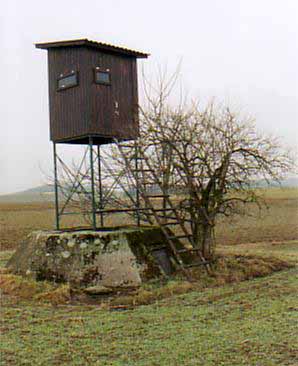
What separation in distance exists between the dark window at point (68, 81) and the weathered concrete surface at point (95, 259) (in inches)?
157

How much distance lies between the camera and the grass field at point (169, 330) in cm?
612

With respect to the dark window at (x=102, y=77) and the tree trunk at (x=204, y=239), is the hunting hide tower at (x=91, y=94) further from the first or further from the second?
the tree trunk at (x=204, y=239)

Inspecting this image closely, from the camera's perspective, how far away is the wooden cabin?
12.5 m

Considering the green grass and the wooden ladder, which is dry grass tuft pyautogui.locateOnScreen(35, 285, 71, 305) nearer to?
the green grass

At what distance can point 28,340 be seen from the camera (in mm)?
7020

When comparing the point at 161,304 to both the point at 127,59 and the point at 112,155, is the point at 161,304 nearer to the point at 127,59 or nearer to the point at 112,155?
the point at 112,155

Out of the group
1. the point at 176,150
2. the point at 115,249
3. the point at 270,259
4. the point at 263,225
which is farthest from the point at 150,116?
the point at 263,225

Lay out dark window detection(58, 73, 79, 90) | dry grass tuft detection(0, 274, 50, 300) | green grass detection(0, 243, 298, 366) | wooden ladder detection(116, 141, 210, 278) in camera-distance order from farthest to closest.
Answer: dark window detection(58, 73, 79, 90)
wooden ladder detection(116, 141, 210, 278)
dry grass tuft detection(0, 274, 50, 300)
green grass detection(0, 243, 298, 366)

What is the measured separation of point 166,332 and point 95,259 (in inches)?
176

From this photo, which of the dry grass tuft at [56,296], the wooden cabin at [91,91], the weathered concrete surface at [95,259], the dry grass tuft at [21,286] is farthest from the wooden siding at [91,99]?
the dry grass tuft at [56,296]

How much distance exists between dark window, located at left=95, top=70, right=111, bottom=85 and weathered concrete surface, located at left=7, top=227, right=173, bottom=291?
4031 mm

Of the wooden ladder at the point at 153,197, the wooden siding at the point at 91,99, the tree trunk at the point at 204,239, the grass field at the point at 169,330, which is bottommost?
the grass field at the point at 169,330

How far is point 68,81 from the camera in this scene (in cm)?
1289

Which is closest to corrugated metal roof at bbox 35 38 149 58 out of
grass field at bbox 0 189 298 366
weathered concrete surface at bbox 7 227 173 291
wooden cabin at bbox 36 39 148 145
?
wooden cabin at bbox 36 39 148 145
